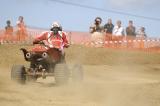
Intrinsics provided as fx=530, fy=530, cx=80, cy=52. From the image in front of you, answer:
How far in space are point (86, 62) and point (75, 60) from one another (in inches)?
26.5

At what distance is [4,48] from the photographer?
2386 cm

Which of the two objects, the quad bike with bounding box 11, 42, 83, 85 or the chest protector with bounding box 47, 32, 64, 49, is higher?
the chest protector with bounding box 47, 32, 64, 49

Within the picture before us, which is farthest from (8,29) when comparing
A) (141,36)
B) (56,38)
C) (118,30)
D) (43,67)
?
(43,67)

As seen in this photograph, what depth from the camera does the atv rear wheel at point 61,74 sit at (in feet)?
41.6

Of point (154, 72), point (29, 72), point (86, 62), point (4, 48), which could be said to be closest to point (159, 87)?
point (29, 72)

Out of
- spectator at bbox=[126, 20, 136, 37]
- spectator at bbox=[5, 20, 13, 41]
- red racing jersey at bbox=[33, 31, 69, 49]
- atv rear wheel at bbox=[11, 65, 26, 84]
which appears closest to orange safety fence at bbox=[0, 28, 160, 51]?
spectator at bbox=[5, 20, 13, 41]

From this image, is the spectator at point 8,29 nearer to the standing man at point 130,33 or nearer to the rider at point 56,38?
the standing man at point 130,33

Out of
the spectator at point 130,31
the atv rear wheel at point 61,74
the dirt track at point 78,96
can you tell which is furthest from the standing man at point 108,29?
the atv rear wheel at point 61,74

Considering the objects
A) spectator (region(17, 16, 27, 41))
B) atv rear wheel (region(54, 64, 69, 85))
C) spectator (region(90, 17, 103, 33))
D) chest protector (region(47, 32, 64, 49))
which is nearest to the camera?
atv rear wheel (region(54, 64, 69, 85))

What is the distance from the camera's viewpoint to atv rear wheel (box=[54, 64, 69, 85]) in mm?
12680

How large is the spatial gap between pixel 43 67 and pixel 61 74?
1.08 meters

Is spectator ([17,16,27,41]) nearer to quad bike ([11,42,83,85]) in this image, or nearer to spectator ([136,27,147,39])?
spectator ([136,27,147,39])

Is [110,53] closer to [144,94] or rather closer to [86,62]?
[86,62]

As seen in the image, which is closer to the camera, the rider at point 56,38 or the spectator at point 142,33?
the rider at point 56,38
